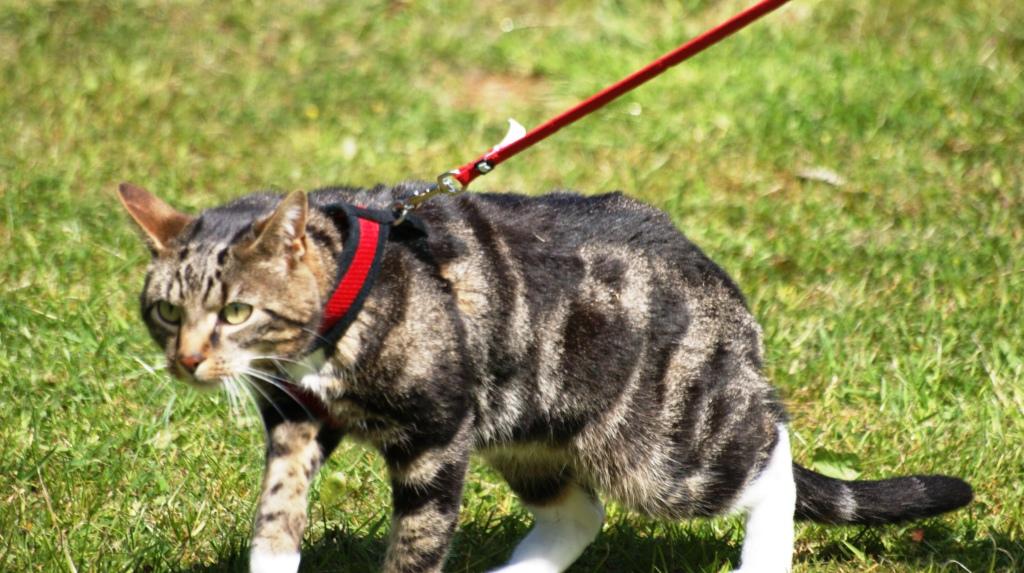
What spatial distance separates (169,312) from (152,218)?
201 mm

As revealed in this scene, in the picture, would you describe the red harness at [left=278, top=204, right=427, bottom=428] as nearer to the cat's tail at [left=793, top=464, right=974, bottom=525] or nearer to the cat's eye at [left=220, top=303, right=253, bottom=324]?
the cat's eye at [left=220, top=303, right=253, bottom=324]

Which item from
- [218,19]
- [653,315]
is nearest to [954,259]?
[653,315]

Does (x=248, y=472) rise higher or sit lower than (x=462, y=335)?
lower

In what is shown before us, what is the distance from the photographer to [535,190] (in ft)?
17.5

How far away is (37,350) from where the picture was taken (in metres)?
3.88

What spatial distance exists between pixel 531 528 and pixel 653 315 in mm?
759

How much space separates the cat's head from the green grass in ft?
2.18

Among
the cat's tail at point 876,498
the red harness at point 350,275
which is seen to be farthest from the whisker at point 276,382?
the cat's tail at point 876,498

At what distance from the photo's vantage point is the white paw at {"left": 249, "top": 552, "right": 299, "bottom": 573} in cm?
260

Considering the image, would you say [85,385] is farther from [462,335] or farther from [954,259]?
[954,259]

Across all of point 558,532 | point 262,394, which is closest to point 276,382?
point 262,394

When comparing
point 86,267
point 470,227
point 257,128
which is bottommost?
point 257,128

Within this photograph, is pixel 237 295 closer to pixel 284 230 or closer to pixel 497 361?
pixel 284 230

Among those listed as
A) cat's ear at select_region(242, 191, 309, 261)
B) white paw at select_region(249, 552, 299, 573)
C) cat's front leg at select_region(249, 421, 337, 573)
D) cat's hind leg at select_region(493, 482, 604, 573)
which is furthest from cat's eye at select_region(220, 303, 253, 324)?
cat's hind leg at select_region(493, 482, 604, 573)
